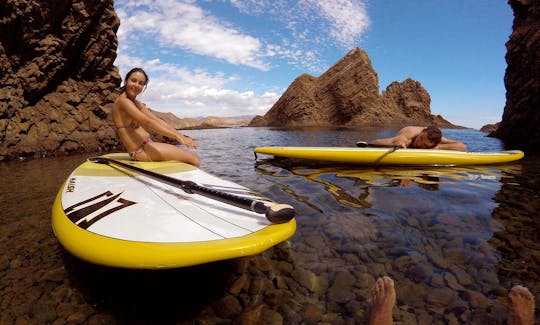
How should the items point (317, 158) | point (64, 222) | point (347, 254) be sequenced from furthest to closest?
point (317, 158), point (347, 254), point (64, 222)

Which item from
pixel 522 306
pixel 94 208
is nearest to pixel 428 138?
pixel 522 306

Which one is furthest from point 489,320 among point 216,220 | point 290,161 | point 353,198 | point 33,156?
point 33,156

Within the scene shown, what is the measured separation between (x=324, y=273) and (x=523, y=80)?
2155 cm

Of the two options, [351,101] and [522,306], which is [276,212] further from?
[351,101]

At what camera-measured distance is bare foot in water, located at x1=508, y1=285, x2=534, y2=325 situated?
67.6 inches

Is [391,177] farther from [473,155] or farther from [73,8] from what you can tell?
[73,8]

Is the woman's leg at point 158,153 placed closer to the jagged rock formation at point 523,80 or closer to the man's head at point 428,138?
the man's head at point 428,138

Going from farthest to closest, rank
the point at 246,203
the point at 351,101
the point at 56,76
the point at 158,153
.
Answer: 1. the point at 351,101
2. the point at 56,76
3. the point at 158,153
4. the point at 246,203

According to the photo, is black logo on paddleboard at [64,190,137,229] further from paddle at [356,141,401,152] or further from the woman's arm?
paddle at [356,141,401,152]

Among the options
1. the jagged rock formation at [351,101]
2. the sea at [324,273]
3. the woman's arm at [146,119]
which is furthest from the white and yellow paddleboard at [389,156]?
the jagged rock formation at [351,101]

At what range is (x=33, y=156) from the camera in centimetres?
1073

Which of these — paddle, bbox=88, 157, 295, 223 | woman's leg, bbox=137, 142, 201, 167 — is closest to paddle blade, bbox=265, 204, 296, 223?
paddle, bbox=88, 157, 295, 223

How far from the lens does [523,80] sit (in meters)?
16.9

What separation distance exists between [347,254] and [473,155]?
6931mm
